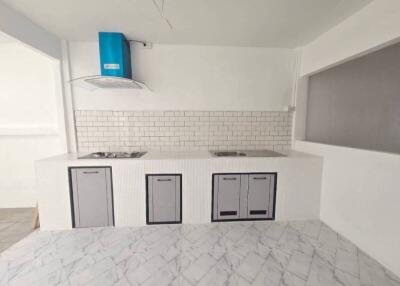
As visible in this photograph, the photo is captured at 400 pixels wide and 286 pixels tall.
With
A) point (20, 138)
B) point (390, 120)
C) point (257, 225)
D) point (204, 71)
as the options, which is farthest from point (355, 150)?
point (20, 138)

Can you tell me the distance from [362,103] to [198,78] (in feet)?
6.30

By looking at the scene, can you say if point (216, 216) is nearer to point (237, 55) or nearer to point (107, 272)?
point (107, 272)

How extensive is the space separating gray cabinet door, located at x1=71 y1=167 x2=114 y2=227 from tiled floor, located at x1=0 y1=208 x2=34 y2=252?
61cm

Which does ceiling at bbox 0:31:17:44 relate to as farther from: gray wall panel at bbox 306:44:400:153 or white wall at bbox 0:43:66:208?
gray wall panel at bbox 306:44:400:153

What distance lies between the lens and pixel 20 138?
8.73 ft

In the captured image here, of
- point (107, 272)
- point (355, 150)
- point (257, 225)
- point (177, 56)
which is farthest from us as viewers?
point (177, 56)

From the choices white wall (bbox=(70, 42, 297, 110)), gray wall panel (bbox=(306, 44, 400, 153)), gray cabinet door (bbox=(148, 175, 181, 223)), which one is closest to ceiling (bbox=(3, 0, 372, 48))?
white wall (bbox=(70, 42, 297, 110))

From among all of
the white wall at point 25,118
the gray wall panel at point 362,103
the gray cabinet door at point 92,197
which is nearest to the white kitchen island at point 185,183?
the gray cabinet door at point 92,197

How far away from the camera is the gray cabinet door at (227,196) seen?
7.20ft

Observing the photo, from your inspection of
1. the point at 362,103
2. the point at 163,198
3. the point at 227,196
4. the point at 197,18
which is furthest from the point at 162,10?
the point at 362,103

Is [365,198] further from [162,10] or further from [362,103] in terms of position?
[162,10]

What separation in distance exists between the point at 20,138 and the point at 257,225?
11.6 feet

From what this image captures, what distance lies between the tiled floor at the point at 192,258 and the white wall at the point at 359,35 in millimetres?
1926

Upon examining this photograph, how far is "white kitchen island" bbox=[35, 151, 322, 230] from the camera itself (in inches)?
80.1
